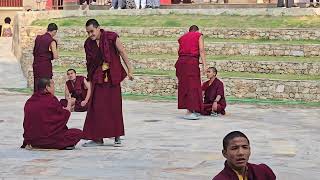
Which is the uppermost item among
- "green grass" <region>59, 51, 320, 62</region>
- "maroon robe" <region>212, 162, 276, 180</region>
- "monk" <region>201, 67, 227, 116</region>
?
"maroon robe" <region>212, 162, 276, 180</region>

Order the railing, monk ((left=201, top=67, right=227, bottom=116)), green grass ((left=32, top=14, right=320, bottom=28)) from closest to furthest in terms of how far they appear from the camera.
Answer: monk ((left=201, top=67, right=227, bottom=116)) → green grass ((left=32, top=14, right=320, bottom=28)) → the railing

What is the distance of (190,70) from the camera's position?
488 inches

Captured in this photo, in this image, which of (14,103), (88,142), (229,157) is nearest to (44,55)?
(14,103)

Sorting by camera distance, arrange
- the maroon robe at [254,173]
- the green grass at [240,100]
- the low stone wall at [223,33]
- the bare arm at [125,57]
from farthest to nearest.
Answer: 1. the low stone wall at [223,33]
2. the green grass at [240,100]
3. the bare arm at [125,57]
4. the maroon robe at [254,173]

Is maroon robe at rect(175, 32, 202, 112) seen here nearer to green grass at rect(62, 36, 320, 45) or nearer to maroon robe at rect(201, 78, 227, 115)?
maroon robe at rect(201, 78, 227, 115)

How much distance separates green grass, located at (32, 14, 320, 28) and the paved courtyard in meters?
7.50

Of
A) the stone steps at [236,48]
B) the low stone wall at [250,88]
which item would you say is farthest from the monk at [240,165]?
the stone steps at [236,48]

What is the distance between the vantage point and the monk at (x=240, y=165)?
4832mm

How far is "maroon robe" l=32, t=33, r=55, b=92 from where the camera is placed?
14016mm

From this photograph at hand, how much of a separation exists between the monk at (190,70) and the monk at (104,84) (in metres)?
3.03

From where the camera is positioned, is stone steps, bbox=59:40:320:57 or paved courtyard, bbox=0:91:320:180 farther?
stone steps, bbox=59:40:320:57

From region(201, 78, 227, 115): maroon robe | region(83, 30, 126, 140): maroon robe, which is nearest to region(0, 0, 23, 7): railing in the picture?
region(201, 78, 227, 115): maroon robe

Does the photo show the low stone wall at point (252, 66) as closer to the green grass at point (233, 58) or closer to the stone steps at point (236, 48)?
the green grass at point (233, 58)

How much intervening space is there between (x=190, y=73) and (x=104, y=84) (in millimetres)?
3268
